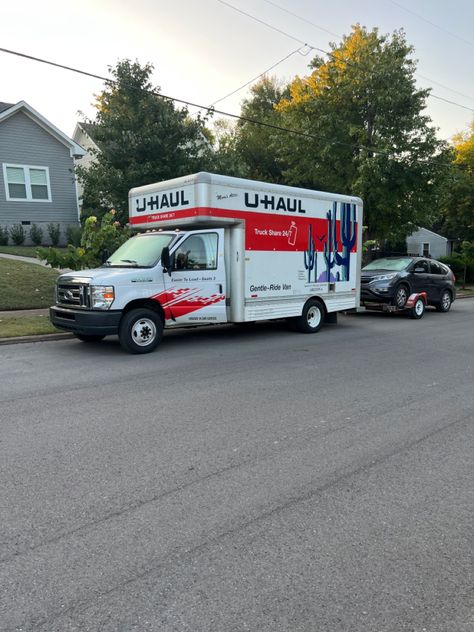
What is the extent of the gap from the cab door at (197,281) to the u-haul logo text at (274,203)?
0.85 metres

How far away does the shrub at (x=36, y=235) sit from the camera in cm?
2309

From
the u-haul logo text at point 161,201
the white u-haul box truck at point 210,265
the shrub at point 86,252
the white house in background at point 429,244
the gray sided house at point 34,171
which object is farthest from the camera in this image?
the white house in background at point 429,244

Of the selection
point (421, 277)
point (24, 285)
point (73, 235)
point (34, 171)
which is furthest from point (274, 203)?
point (34, 171)

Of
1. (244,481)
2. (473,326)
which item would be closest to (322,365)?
(244,481)

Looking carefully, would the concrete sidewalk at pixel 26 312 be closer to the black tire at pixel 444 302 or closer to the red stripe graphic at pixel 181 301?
the red stripe graphic at pixel 181 301

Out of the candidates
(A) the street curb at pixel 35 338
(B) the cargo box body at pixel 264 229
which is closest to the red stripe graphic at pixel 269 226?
(B) the cargo box body at pixel 264 229

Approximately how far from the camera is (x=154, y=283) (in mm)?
9000

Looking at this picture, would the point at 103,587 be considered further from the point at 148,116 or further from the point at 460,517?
the point at 148,116

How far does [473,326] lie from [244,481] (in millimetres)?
11568

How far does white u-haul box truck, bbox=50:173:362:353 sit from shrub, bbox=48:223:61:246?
1407 centimetres

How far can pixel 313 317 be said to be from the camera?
1185 cm

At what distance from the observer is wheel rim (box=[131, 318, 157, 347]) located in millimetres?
8766

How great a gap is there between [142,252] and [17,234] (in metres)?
15.7

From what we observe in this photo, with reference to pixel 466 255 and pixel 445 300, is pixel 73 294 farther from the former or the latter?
pixel 466 255
